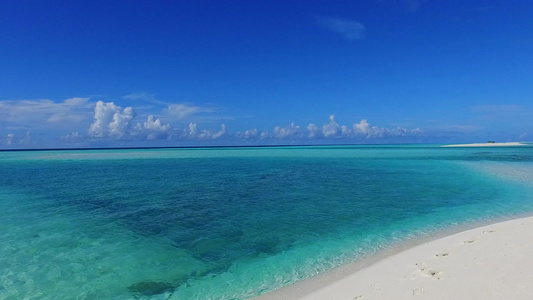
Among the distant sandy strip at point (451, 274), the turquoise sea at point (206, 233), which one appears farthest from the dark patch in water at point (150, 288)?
the distant sandy strip at point (451, 274)

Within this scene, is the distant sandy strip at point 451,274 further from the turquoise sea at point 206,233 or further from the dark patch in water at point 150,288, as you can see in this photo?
the dark patch in water at point 150,288

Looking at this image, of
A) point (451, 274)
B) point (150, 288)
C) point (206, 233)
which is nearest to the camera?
point (451, 274)

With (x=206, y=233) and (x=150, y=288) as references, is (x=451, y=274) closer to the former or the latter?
(x=150, y=288)

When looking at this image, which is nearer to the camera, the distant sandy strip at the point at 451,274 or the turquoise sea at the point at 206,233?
the distant sandy strip at the point at 451,274

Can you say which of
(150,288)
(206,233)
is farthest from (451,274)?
(206,233)

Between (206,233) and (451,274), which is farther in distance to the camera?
(206,233)

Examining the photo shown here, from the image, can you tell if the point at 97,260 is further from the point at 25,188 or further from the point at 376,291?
the point at 25,188
